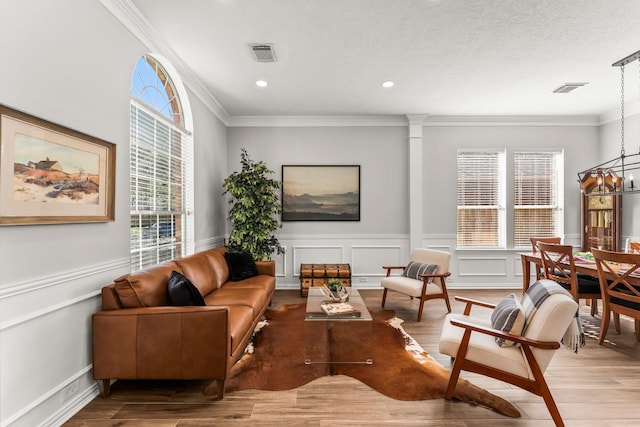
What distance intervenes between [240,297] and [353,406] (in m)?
1.53

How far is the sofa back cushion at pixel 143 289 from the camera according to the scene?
2.32 meters

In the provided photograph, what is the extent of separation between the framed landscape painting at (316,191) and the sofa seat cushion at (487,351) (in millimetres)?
3345

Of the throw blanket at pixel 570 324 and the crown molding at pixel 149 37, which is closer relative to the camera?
the throw blanket at pixel 570 324

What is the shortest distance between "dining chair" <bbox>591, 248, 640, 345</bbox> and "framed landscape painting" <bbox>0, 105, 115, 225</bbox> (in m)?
4.36

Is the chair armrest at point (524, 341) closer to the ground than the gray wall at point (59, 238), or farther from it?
closer to the ground

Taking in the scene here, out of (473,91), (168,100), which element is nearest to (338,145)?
(473,91)

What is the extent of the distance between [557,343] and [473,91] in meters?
3.51

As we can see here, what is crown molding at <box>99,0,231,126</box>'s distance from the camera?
8.25 feet

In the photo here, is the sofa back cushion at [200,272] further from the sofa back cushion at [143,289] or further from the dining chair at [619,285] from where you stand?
the dining chair at [619,285]

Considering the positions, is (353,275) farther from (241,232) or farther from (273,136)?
(273,136)

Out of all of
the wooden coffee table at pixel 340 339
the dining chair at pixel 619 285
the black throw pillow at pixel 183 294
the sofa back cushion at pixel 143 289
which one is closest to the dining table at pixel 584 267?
the dining chair at pixel 619 285

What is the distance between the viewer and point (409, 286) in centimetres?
411

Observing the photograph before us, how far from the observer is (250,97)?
462 centimetres

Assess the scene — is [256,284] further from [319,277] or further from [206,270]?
[319,277]
